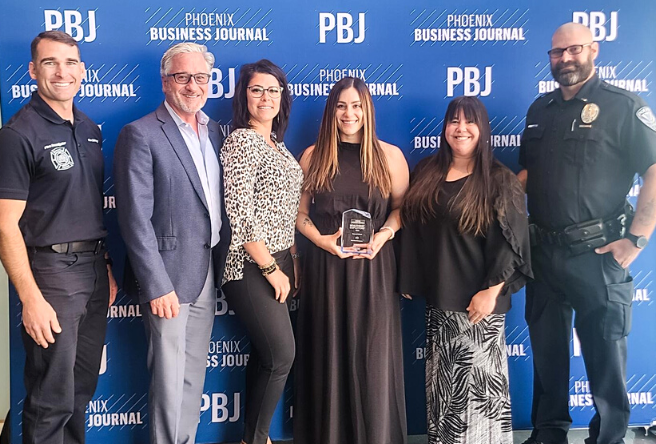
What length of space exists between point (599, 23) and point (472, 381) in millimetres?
2037

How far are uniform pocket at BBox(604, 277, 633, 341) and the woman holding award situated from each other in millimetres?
974

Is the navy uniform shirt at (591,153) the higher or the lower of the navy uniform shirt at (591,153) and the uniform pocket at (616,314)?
the higher

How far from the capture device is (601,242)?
2383mm

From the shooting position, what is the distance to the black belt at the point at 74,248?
2.07 metres

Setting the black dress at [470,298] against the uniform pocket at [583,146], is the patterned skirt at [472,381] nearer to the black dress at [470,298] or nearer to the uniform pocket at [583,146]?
the black dress at [470,298]

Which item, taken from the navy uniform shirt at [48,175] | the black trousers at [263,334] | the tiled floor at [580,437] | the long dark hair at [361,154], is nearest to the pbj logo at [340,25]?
the long dark hair at [361,154]

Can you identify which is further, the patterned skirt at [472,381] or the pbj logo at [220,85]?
the pbj logo at [220,85]

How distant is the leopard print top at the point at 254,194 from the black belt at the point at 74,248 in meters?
0.56

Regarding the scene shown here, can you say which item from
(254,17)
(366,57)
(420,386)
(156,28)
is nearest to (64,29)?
(156,28)

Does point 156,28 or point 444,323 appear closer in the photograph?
point 444,323

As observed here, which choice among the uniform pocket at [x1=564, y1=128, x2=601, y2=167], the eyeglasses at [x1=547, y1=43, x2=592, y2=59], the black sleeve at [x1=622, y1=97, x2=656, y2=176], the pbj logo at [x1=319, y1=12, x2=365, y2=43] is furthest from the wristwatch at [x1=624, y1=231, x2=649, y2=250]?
the pbj logo at [x1=319, y1=12, x2=365, y2=43]

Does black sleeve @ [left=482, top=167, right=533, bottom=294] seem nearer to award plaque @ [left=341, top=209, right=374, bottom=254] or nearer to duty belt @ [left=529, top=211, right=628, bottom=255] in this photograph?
duty belt @ [left=529, top=211, right=628, bottom=255]

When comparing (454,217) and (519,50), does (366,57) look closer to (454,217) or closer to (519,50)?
(519,50)

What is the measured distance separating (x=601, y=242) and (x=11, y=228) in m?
2.53
